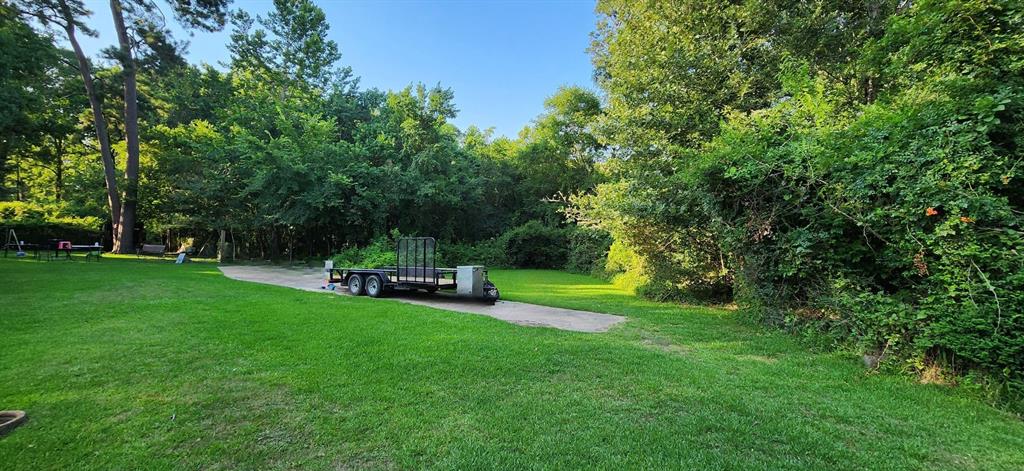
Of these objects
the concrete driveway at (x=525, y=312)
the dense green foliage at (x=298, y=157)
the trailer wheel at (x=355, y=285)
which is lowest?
the concrete driveway at (x=525, y=312)

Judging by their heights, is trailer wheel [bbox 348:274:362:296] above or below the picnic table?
below

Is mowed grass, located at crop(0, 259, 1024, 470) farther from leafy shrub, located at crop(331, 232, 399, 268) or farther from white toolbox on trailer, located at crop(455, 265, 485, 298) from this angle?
leafy shrub, located at crop(331, 232, 399, 268)

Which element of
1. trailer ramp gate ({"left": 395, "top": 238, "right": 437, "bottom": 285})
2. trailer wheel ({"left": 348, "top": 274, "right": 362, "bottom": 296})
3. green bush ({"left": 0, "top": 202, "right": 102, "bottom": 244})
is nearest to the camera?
trailer ramp gate ({"left": 395, "top": 238, "right": 437, "bottom": 285})

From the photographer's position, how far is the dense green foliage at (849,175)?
11.7 ft

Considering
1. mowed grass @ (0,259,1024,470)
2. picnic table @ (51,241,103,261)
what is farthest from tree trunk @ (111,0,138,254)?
mowed grass @ (0,259,1024,470)

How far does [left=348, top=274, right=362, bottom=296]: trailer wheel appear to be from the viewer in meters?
9.55

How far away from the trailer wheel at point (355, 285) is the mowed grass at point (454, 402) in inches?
Answer: 141

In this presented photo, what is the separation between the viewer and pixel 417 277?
9.31 m

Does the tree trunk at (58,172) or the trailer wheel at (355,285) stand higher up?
the tree trunk at (58,172)

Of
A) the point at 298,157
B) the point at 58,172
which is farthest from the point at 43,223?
the point at 298,157

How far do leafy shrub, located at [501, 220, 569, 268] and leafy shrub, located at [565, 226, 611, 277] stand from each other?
90 cm

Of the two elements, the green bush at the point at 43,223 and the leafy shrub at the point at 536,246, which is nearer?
the green bush at the point at 43,223

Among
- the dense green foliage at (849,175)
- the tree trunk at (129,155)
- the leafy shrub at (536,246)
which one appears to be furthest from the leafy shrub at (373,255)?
the tree trunk at (129,155)

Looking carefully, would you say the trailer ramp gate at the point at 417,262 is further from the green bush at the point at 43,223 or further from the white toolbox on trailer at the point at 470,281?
the green bush at the point at 43,223
